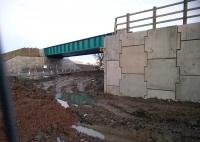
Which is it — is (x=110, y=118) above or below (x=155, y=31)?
below

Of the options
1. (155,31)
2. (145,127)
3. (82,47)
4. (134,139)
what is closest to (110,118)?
(145,127)

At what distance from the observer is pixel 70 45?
105ft

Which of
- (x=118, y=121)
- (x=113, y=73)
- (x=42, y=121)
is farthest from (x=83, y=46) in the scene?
(x=42, y=121)

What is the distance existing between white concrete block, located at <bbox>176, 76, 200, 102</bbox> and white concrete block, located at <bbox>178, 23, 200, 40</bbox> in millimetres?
1988

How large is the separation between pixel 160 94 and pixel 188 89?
73.8 inches

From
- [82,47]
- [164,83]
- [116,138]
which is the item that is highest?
[82,47]

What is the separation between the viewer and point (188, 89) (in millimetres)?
13305

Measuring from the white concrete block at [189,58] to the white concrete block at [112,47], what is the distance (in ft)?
16.8

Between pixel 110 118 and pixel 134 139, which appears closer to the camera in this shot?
pixel 134 139

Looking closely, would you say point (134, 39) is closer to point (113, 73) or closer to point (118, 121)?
point (113, 73)

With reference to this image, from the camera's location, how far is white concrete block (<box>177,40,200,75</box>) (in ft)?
42.9

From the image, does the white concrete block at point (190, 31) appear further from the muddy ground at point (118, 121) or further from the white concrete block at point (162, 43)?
the muddy ground at point (118, 121)

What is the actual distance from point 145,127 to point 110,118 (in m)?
2.15

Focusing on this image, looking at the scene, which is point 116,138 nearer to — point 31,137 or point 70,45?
point 31,137
